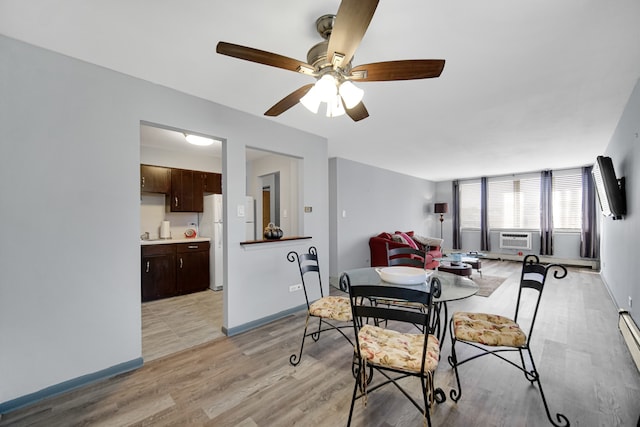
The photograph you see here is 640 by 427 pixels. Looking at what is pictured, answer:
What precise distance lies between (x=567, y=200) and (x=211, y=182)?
826 centimetres

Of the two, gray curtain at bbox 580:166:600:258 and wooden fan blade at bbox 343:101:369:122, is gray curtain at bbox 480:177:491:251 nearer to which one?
gray curtain at bbox 580:166:600:258

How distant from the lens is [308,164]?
3576 millimetres

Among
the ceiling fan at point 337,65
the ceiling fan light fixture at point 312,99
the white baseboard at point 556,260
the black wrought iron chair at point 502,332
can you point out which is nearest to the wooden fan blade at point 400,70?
the ceiling fan at point 337,65

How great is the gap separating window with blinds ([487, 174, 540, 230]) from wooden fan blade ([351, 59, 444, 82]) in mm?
7345

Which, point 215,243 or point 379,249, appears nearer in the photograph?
point 215,243

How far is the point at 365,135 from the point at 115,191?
3012 mm

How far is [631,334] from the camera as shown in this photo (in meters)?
2.38

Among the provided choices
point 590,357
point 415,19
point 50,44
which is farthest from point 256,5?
point 590,357

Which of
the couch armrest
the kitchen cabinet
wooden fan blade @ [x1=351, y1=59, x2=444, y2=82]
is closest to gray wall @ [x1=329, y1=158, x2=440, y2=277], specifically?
the couch armrest

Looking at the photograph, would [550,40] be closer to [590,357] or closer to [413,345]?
Answer: [413,345]

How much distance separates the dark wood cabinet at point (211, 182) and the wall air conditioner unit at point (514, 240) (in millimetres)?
7392

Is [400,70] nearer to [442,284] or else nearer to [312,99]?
[312,99]

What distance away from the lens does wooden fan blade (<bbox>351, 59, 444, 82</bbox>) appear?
1.39 metres

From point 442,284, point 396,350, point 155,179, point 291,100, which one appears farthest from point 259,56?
point 155,179
